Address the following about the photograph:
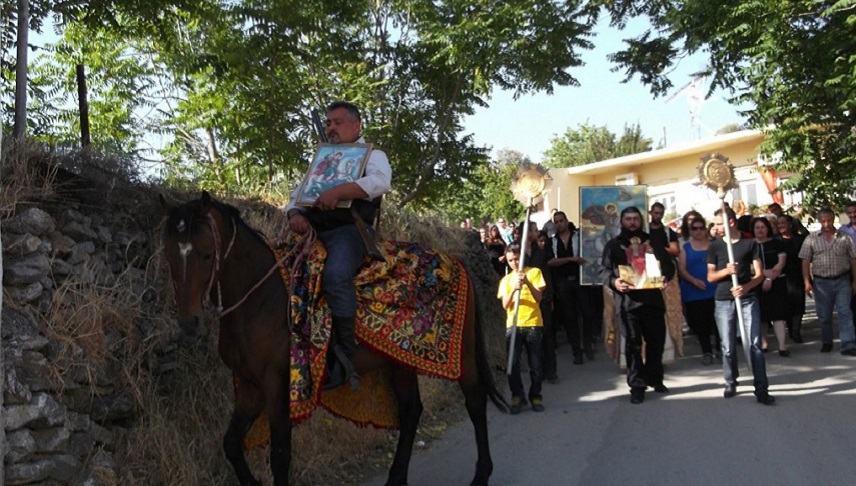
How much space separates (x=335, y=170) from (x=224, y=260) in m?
1.11

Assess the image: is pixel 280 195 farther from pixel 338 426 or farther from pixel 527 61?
pixel 527 61

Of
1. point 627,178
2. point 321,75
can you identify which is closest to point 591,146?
point 627,178

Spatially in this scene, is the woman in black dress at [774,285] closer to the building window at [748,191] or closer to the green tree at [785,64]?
the green tree at [785,64]

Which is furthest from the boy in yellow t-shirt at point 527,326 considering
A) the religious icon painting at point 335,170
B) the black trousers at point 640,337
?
the religious icon painting at point 335,170

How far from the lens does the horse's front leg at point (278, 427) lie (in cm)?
552

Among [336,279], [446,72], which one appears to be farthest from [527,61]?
[336,279]

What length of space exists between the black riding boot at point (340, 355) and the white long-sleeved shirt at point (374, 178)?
91cm

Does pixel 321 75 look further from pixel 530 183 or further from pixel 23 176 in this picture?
pixel 23 176

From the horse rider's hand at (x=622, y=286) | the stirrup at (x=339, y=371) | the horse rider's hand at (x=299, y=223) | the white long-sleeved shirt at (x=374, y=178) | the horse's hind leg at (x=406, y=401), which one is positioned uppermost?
the white long-sleeved shirt at (x=374, y=178)

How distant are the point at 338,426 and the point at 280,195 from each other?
3577mm

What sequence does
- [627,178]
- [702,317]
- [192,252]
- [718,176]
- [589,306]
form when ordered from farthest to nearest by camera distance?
1. [627,178]
2. [589,306]
3. [702,317]
4. [718,176]
5. [192,252]

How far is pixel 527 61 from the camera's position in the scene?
601 inches

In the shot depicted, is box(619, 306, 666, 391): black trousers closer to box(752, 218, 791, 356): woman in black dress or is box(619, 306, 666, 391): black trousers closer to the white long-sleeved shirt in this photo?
box(752, 218, 791, 356): woman in black dress

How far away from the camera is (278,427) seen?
5.53 m
